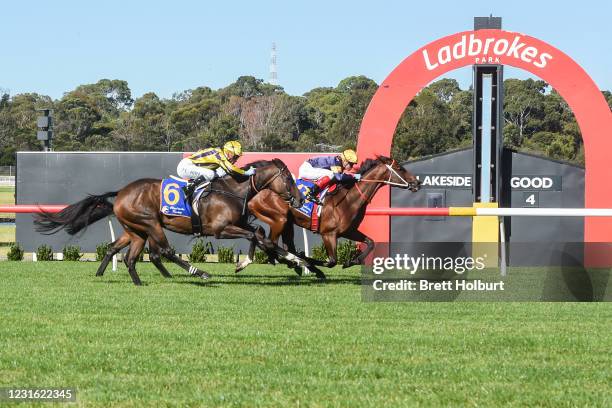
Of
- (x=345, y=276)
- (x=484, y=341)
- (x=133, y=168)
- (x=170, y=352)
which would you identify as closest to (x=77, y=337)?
(x=170, y=352)

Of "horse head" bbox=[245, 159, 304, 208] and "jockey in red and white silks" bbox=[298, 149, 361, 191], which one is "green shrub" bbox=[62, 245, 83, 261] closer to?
"jockey in red and white silks" bbox=[298, 149, 361, 191]

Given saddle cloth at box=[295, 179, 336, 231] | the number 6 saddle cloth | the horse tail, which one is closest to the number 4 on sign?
saddle cloth at box=[295, 179, 336, 231]

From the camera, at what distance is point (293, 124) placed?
75875 millimetres

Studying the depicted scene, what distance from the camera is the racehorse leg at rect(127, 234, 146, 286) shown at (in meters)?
12.9

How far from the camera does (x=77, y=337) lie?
26.1 ft

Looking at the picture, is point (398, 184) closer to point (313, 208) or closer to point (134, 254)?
point (313, 208)

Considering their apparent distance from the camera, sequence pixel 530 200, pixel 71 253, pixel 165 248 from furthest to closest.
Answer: pixel 71 253, pixel 530 200, pixel 165 248

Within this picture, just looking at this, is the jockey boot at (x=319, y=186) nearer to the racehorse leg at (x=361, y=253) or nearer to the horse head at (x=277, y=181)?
the horse head at (x=277, y=181)

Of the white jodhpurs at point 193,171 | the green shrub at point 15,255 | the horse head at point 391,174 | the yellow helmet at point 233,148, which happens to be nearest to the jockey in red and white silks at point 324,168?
the horse head at point 391,174

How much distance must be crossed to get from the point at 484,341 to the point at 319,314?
2.17 metres

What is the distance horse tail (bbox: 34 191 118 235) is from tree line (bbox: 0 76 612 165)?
3523 centimetres

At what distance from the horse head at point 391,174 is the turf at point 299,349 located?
226cm

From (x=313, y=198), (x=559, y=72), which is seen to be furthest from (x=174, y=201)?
(x=559, y=72)

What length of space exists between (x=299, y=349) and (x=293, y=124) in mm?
68805
